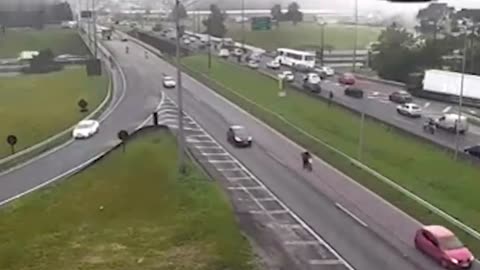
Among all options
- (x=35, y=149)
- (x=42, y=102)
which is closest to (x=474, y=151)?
(x=35, y=149)

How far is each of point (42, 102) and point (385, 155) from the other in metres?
17.0

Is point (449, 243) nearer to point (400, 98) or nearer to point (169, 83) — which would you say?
point (400, 98)

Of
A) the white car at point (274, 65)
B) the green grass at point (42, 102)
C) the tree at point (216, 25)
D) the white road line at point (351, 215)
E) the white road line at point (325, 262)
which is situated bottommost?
the green grass at point (42, 102)

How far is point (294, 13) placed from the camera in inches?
3029

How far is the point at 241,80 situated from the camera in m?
37.9

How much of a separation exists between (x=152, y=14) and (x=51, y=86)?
254 feet

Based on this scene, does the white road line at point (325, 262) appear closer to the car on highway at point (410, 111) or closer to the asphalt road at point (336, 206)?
the asphalt road at point (336, 206)

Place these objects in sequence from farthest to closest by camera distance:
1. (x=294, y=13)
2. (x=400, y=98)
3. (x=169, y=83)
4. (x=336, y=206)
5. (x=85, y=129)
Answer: (x=294, y=13)
(x=169, y=83)
(x=400, y=98)
(x=85, y=129)
(x=336, y=206)

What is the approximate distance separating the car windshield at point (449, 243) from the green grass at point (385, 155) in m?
0.73

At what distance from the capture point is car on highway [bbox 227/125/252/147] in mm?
20734

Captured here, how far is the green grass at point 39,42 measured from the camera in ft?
204

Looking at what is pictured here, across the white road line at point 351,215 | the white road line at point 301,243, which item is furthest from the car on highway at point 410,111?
the white road line at point 301,243

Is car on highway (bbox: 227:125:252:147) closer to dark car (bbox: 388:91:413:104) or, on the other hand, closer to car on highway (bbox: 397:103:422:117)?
car on highway (bbox: 397:103:422:117)

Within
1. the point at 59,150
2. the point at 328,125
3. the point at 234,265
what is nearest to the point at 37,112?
the point at 59,150
